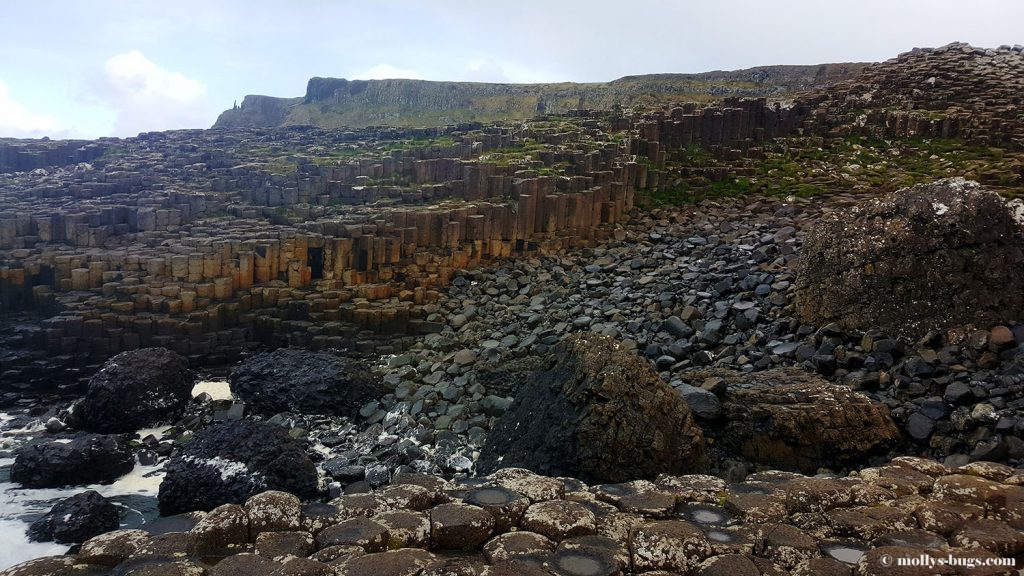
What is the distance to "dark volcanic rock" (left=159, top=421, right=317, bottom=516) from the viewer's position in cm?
649

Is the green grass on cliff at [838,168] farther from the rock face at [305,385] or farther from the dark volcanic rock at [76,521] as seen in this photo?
the dark volcanic rock at [76,521]

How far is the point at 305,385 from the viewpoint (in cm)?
907

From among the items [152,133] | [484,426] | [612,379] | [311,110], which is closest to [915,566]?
[612,379]

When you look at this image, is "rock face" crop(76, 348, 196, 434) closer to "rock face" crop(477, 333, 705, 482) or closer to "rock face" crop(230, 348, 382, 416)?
"rock face" crop(230, 348, 382, 416)

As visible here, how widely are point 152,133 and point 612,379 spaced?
33256 mm

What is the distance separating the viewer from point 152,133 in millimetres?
32656

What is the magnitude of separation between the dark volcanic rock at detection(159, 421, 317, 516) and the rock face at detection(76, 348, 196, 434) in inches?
93.9

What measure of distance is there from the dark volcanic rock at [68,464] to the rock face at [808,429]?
628 cm

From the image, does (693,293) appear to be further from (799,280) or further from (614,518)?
(614,518)

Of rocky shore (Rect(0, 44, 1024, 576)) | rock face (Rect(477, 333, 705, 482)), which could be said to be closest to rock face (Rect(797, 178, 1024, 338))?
rocky shore (Rect(0, 44, 1024, 576))

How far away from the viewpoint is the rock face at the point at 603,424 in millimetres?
5277

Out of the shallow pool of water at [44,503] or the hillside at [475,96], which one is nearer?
the shallow pool of water at [44,503]

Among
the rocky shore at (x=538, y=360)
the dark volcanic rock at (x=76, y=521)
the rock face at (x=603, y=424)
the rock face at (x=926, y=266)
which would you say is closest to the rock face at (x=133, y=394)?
the rocky shore at (x=538, y=360)

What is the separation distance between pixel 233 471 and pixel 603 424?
3601 millimetres
